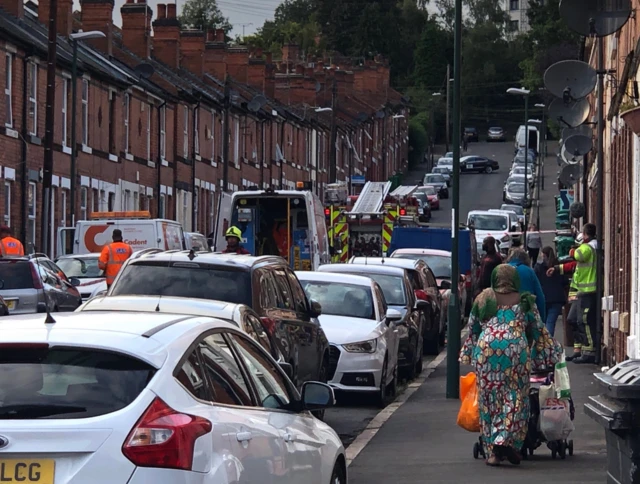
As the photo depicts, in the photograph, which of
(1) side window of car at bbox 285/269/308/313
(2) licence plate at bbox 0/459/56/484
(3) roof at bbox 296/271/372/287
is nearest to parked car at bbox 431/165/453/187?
(3) roof at bbox 296/271/372/287

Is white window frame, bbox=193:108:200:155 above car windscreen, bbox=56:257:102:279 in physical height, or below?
above

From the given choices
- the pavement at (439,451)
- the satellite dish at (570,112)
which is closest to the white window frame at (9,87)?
the satellite dish at (570,112)

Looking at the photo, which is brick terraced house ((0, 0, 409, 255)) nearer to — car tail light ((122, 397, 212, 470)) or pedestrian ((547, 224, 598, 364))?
pedestrian ((547, 224, 598, 364))

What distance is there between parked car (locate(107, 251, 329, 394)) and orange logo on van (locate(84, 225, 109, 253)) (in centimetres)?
1844

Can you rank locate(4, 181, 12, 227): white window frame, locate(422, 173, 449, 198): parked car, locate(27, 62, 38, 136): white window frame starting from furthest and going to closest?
locate(422, 173, 449, 198): parked car
locate(27, 62, 38, 136): white window frame
locate(4, 181, 12, 227): white window frame

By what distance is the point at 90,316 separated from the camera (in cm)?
648

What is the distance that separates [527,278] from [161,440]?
9014 millimetres

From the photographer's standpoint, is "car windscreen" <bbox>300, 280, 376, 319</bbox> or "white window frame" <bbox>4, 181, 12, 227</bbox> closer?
"car windscreen" <bbox>300, 280, 376, 319</bbox>

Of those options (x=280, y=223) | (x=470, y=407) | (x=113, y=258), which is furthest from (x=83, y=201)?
(x=470, y=407)

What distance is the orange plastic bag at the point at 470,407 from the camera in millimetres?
11609

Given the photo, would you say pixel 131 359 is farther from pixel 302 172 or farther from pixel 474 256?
pixel 302 172

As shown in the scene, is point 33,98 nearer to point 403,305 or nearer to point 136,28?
point 136,28

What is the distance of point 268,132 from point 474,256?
107 ft

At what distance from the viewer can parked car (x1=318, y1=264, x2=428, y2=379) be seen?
1961 centimetres
